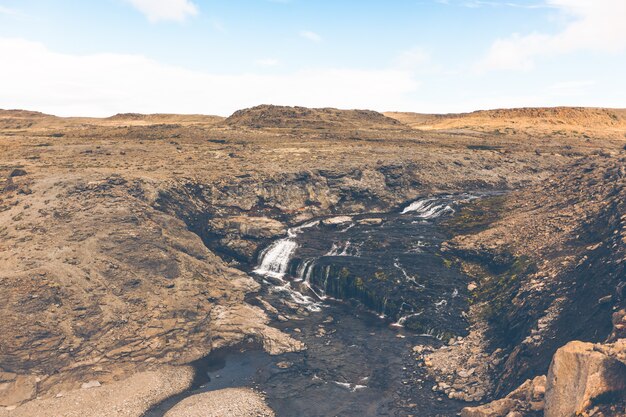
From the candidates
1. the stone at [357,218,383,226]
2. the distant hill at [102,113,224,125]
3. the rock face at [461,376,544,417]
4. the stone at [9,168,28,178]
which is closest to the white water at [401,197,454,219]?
the stone at [357,218,383,226]

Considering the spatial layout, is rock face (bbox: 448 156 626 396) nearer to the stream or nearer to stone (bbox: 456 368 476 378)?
stone (bbox: 456 368 476 378)

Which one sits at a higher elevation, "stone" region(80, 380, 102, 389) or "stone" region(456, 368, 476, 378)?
"stone" region(456, 368, 476, 378)

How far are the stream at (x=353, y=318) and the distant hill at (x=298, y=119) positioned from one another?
192 feet

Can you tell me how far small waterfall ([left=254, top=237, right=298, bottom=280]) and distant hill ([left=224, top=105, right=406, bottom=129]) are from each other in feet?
207


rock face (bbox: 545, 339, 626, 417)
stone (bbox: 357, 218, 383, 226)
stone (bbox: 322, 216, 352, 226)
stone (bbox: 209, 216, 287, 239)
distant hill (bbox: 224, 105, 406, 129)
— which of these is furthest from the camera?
distant hill (bbox: 224, 105, 406, 129)

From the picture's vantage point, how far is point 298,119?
11862 cm

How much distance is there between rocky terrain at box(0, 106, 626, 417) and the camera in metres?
30.9

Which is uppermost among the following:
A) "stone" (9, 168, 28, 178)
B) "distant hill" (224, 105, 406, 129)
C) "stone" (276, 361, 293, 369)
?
"distant hill" (224, 105, 406, 129)

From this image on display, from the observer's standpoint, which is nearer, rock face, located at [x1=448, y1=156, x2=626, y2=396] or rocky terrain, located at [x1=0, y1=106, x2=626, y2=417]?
rock face, located at [x1=448, y1=156, x2=626, y2=396]

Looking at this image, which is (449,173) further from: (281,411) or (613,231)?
(281,411)

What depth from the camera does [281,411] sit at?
30297 mm

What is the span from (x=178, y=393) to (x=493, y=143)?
9221 centimetres

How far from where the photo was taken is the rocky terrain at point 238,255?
30859 millimetres

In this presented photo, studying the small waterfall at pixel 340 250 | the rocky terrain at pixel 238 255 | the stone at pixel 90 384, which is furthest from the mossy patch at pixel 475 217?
the stone at pixel 90 384
